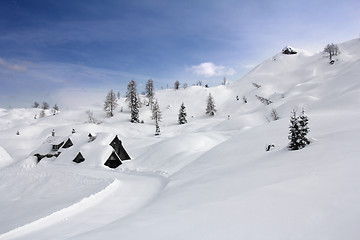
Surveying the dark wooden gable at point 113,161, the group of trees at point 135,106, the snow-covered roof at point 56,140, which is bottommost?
the dark wooden gable at point 113,161

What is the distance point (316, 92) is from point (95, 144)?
54138 mm

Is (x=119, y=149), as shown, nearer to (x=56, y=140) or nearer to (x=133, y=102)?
(x=56, y=140)

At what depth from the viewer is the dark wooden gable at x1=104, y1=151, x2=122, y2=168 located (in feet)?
109

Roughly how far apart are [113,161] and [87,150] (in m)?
5.33

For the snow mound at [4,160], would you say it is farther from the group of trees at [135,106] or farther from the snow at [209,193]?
the group of trees at [135,106]

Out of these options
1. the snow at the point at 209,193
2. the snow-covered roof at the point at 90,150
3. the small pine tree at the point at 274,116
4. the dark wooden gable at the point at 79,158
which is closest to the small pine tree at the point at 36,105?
the snow at the point at 209,193

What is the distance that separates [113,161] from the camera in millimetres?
33438

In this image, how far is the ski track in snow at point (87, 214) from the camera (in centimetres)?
1009

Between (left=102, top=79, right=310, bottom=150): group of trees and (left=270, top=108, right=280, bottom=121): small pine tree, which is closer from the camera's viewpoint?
(left=102, top=79, right=310, bottom=150): group of trees

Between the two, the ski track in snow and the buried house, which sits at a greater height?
the buried house

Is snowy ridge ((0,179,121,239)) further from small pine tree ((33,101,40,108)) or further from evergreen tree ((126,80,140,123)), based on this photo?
small pine tree ((33,101,40,108))

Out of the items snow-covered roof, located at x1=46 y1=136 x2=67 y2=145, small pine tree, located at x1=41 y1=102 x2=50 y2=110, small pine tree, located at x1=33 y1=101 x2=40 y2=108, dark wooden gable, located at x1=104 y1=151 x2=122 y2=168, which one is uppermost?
small pine tree, located at x1=33 y1=101 x2=40 y2=108

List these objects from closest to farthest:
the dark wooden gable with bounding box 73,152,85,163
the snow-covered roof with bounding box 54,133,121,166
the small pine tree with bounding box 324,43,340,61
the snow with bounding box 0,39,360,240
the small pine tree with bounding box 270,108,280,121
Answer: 1. the snow with bounding box 0,39,360,240
2. the snow-covered roof with bounding box 54,133,121,166
3. the dark wooden gable with bounding box 73,152,85,163
4. the small pine tree with bounding box 270,108,280,121
5. the small pine tree with bounding box 324,43,340,61

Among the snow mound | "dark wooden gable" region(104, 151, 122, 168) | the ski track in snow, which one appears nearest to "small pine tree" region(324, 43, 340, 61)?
"dark wooden gable" region(104, 151, 122, 168)
